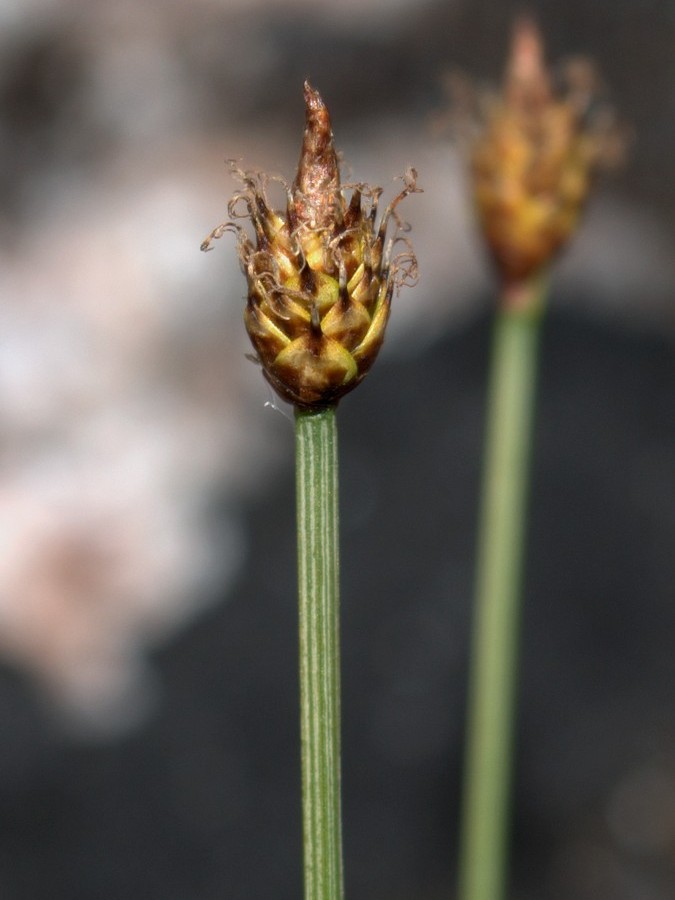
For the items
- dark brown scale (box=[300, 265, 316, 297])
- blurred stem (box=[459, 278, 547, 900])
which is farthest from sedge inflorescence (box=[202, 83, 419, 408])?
blurred stem (box=[459, 278, 547, 900])

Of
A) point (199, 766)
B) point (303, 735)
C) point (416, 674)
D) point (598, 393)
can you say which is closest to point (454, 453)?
point (598, 393)

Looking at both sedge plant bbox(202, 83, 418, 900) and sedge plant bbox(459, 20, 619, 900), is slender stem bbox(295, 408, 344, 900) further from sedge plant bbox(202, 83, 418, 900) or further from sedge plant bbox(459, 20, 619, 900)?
sedge plant bbox(459, 20, 619, 900)

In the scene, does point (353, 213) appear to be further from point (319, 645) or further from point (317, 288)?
point (319, 645)

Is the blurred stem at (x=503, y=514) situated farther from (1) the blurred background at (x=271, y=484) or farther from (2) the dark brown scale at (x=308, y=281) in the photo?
(1) the blurred background at (x=271, y=484)

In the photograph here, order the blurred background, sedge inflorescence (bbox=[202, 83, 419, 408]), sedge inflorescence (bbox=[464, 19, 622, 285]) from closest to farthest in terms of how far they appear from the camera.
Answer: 1. sedge inflorescence (bbox=[202, 83, 419, 408])
2. sedge inflorescence (bbox=[464, 19, 622, 285])
3. the blurred background

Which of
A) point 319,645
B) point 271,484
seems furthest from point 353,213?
point 271,484

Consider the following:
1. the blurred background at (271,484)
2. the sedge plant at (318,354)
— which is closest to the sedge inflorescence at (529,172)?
the sedge plant at (318,354)
